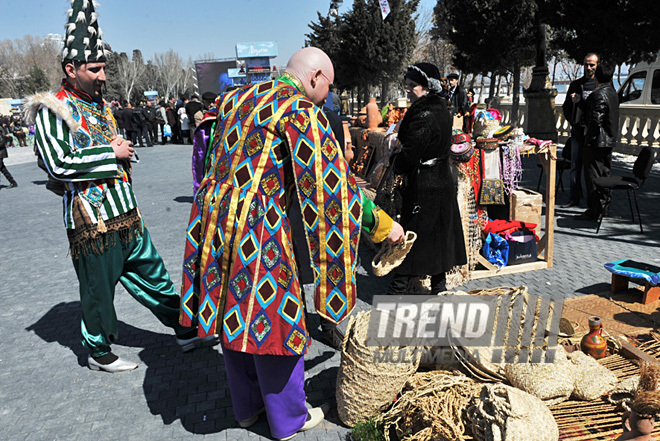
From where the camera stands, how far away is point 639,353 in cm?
319

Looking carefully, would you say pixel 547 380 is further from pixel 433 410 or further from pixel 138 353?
pixel 138 353

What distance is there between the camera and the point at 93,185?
3.29 metres

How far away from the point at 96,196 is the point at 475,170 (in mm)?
3818

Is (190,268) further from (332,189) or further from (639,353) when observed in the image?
(639,353)

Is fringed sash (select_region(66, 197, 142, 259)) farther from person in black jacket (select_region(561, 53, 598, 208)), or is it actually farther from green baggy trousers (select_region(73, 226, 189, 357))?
person in black jacket (select_region(561, 53, 598, 208))

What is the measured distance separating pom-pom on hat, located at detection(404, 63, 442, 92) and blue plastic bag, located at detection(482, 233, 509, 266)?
2.11m

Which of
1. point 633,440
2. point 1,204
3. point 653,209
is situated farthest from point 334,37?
point 633,440

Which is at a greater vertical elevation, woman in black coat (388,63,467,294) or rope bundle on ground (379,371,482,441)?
woman in black coat (388,63,467,294)

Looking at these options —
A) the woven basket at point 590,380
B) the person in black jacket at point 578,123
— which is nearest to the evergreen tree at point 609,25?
the person in black jacket at point 578,123

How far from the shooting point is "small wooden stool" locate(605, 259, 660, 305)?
13.5 ft

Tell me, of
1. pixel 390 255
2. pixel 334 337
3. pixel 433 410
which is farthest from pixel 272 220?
pixel 334 337

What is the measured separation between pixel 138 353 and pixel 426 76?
3162mm

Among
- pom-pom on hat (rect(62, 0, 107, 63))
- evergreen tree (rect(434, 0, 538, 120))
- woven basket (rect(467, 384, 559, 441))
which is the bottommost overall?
woven basket (rect(467, 384, 559, 441))

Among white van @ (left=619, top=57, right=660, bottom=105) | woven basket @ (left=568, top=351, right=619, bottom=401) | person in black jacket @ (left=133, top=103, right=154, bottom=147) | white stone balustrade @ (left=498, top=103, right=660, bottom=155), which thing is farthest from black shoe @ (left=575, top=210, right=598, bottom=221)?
person in black jacket @ (left=133, top=103, right=154, bottom=147)
